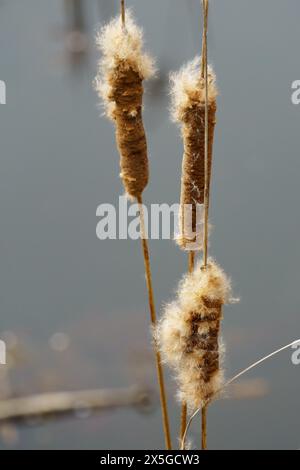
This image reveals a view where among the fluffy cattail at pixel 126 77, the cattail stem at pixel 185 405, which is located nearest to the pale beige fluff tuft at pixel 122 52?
the fluffy cattail at pixel 126 77

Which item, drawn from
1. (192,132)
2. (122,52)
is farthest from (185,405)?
(122,52)

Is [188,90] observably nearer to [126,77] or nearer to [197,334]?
[126,77]

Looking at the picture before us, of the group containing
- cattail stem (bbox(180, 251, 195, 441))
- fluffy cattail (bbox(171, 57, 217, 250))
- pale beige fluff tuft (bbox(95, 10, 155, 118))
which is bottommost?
cattail stem (bbox(180, 251, 195, 441))

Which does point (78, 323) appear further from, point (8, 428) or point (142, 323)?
point (8, 428)

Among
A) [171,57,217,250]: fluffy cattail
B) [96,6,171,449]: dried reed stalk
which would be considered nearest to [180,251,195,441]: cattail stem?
[171,57,217,250]: fluffy cattail

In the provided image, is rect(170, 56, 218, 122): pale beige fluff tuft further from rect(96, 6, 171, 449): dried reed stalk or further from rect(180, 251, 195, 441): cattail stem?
rect(180, 251, 195, 441): cattail stem
